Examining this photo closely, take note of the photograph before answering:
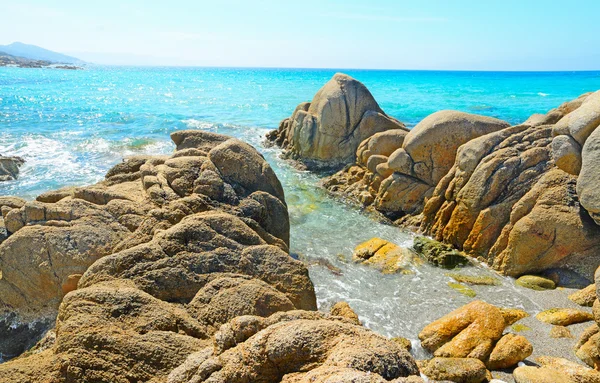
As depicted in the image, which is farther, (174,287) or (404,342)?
(404,342)

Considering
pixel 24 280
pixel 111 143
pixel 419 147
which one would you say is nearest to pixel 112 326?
pixel 24 280

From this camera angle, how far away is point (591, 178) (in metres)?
10.1

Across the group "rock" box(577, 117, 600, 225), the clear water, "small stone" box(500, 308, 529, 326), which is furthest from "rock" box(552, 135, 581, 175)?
"small stone" box(500, 308, 529, 326)

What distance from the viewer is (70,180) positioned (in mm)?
19609

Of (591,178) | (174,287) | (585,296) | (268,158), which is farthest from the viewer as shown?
(268,158)

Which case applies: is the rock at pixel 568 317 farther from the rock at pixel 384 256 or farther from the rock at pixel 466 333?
the rock at pixel 384 256

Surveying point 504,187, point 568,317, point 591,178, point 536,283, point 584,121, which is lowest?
point 536,283

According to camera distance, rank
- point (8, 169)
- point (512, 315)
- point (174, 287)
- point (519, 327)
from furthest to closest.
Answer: point (8, 169), point (512, 315), point (519, 327), point (174, 287)

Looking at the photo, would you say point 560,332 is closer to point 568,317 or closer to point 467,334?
point 568,317

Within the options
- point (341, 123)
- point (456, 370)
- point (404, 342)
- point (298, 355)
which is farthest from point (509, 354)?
point (341, 123)

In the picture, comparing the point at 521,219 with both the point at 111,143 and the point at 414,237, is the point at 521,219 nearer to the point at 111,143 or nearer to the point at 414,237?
the point at 414,237

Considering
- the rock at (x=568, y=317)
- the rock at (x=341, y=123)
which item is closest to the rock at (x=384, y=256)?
the rock at (x=568, y=317)

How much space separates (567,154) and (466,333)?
6964 millimetres

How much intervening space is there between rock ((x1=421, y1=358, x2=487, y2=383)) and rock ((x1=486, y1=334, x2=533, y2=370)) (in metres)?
0.46
